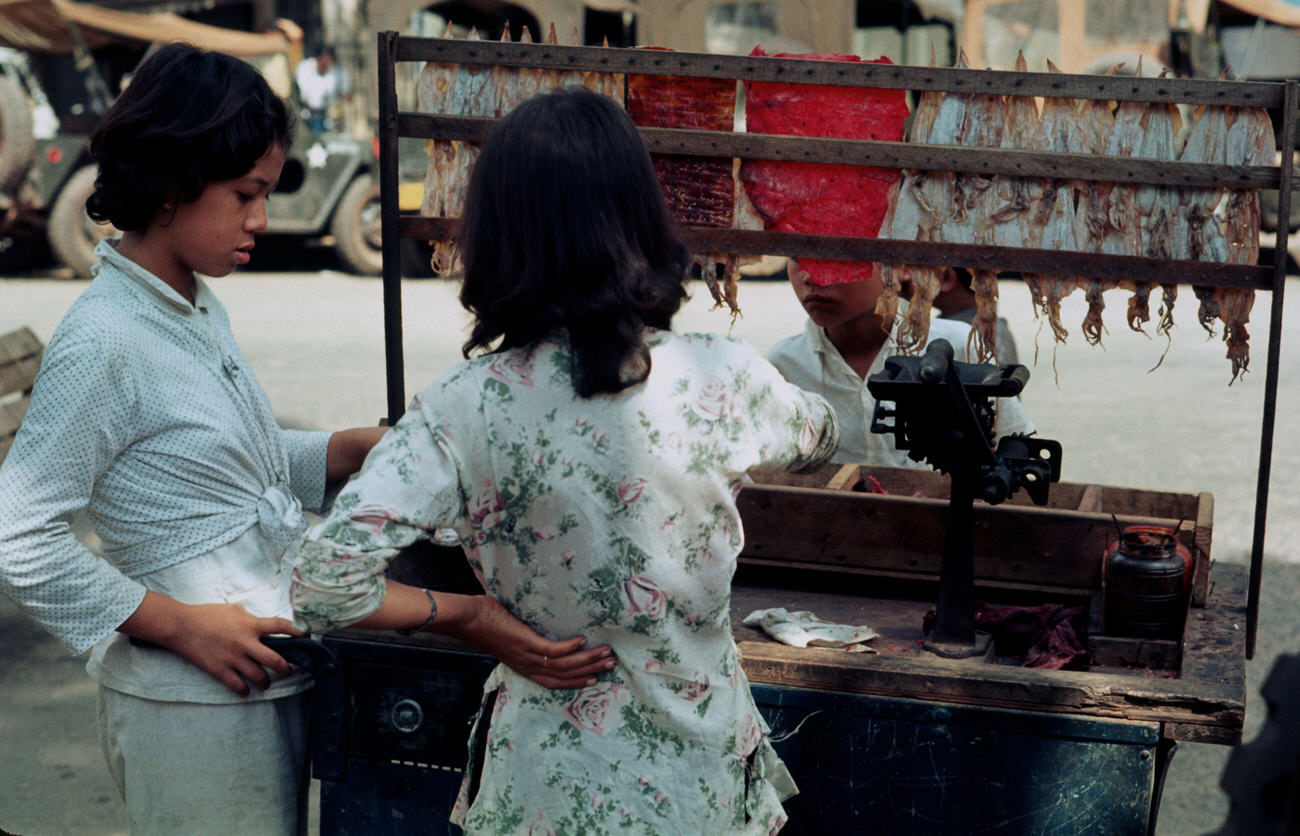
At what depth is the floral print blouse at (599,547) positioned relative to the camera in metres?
1.42

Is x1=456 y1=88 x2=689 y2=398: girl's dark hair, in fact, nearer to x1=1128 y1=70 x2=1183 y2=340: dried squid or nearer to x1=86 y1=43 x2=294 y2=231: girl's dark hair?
x1=86 y1=43 x2=294 y2=231: girl's dark hair

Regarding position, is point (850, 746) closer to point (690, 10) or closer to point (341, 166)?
point (341, 166)

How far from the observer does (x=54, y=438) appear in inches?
62.7

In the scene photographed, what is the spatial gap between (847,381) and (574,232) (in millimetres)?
1783

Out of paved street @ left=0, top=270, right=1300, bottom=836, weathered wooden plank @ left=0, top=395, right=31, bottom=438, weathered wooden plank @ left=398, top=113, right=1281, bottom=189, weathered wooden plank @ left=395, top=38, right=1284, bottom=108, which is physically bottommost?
paved street @ left=0, top=270, right=1300, bottom=836

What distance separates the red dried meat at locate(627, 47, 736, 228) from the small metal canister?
871 millimetres

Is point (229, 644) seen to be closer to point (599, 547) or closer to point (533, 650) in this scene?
point (533, 650)

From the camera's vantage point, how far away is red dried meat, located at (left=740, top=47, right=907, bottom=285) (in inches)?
86.6

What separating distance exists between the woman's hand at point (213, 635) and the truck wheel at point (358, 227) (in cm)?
1080

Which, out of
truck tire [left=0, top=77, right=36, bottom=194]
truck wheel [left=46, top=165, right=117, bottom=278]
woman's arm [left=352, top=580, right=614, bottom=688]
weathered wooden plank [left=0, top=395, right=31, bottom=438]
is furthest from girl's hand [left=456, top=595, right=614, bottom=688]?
truck tire [left=0, top=77, right=36, bottom=194]

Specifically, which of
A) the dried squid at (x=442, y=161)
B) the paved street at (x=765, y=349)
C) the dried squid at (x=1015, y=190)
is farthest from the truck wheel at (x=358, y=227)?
the dried squid at (x=1015, y=190)

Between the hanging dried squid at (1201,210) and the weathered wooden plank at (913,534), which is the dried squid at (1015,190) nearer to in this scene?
the hanging dried squid at (1201,210)

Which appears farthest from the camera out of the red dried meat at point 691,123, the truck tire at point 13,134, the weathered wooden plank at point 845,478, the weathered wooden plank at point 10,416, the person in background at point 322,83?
the person in background at point 322,83

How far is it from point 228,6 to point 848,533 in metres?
15.5
